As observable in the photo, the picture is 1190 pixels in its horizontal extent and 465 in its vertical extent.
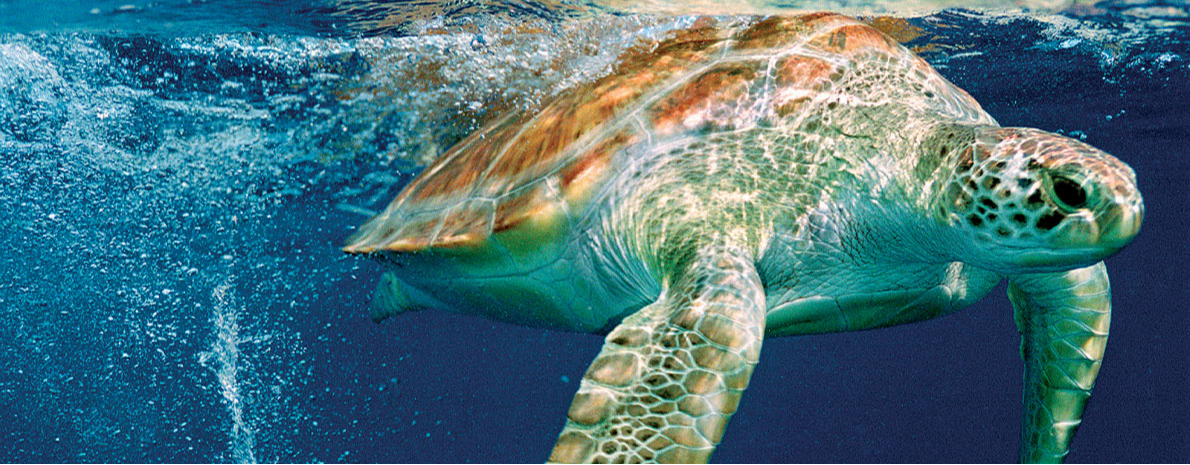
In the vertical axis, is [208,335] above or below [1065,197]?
below

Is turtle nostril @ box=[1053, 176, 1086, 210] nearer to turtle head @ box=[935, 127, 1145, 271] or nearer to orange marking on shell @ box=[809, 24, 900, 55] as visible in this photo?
turtle head @ box=[935, 127, 1145, 271]

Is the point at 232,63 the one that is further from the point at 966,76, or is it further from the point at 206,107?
the point at 966,76

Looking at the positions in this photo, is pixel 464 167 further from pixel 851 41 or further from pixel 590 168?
pixel 851 41

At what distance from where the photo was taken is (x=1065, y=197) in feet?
5.82

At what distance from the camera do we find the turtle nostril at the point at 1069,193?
174 centimetres

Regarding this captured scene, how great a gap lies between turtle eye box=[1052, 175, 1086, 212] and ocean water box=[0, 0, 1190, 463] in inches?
130

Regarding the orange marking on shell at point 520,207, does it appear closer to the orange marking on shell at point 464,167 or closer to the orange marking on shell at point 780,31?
the orange marking on shell at point 464,167

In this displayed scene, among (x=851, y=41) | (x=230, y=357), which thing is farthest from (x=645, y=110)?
(x=230, y=357)

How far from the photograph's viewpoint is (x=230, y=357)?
1967cm

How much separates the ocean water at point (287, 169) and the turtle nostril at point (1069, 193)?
10.8ft

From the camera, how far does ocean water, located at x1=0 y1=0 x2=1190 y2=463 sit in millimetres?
4992

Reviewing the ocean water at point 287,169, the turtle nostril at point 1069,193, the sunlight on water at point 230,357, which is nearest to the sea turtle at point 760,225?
the turtle nostril at point 1069,193

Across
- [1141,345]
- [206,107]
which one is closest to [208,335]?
[206,107]

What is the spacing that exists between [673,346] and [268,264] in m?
17.1
